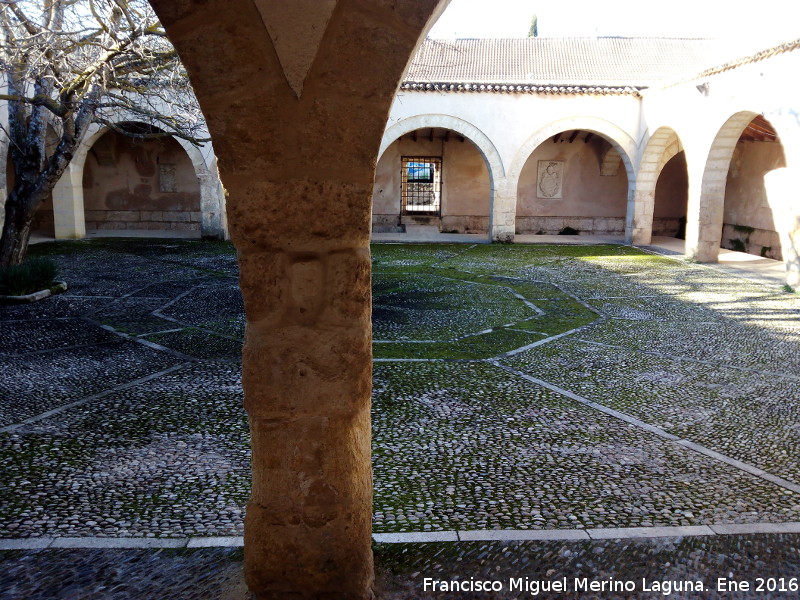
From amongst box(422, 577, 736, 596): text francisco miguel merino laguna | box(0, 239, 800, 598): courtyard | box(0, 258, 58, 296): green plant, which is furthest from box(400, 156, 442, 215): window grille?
box(422, 577, 736, 596): text francisco miguel merino laguna

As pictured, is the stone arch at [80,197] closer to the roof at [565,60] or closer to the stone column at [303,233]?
the roof at [565,60]

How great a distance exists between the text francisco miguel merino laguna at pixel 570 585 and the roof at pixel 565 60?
18.8m

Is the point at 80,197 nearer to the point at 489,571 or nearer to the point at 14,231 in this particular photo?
the point at 14,231

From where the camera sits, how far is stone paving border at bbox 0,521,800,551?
3.16 m

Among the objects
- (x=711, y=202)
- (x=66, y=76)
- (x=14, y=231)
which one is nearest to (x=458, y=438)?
(x=66, y=76)

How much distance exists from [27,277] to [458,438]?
7213 millimetres

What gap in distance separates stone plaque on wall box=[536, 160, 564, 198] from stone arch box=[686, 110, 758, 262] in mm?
5909

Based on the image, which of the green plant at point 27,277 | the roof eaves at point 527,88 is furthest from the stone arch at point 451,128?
the green plant at point 27,277

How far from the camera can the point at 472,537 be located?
324 centimetres

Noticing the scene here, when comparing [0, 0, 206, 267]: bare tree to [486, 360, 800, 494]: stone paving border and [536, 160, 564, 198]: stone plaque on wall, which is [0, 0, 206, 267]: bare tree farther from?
[536, 160, 564, 198]: stone plaque on wall

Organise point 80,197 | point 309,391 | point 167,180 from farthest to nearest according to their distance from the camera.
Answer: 1. point 167,180
2. point 80,197
3. point 309,391

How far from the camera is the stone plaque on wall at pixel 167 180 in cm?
1950

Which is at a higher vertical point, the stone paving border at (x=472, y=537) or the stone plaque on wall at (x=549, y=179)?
the stone plaque on wall at (x=549, y=179)

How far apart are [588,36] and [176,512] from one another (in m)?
26.6
